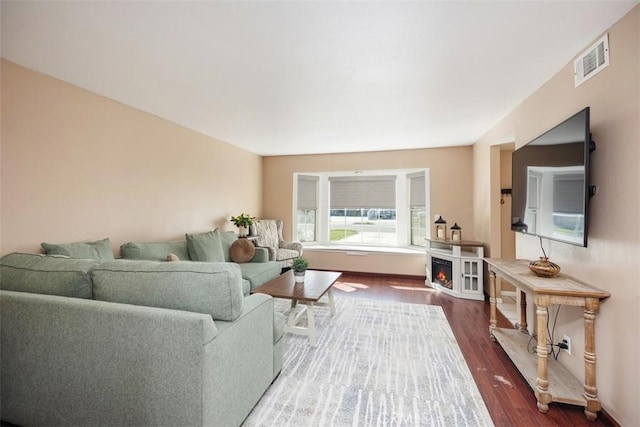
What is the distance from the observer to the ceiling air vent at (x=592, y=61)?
1.72 metres

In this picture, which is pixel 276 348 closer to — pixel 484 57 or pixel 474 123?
pixel 484 57

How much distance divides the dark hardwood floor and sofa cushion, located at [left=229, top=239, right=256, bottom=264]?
1.49m

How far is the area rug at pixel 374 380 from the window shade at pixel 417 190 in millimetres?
2652

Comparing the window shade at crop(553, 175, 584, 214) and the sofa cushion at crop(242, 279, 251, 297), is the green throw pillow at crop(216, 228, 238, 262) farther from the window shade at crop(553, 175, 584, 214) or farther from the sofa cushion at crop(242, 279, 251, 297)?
the window shade at crop(553, 175, 584, 214)

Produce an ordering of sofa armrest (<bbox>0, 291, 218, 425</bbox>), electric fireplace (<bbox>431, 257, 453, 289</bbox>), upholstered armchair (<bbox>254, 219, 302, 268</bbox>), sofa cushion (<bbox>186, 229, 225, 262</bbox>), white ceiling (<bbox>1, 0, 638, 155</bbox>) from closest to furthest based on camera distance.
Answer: sofa armrest (<bbox>0, 291, 218, 425</bbox>)
white ceiling (<bbox>1, 0, 638, 155</bbox>)
sofa cushion (<bbox>186, 229, 225, 262</bbox>)
electric fireplace (<bbox>431, 257, 453, 289</bbox>)
upholstered armchair (<bbox>254, 219, 302, 268</bbox>)

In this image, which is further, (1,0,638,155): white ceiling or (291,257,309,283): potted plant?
(291,257,309,283): potted plant

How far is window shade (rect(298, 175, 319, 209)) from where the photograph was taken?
588 centimetres

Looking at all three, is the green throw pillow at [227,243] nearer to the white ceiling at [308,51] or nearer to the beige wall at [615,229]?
the white ceiling at [308,51]

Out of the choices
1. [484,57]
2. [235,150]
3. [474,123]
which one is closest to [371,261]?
[474,123]

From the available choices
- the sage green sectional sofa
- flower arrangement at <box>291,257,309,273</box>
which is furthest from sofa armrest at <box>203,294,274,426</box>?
flower arrangement at <box>291,257,309,273</box>

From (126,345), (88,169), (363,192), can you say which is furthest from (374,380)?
(363,192)

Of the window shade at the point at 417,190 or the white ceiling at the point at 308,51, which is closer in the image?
the white ceiling at the point at 308,51

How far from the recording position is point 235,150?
497cm

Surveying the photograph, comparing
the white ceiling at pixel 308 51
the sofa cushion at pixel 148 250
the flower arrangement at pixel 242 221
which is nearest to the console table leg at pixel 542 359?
the white ceiling at pixel 308 51
